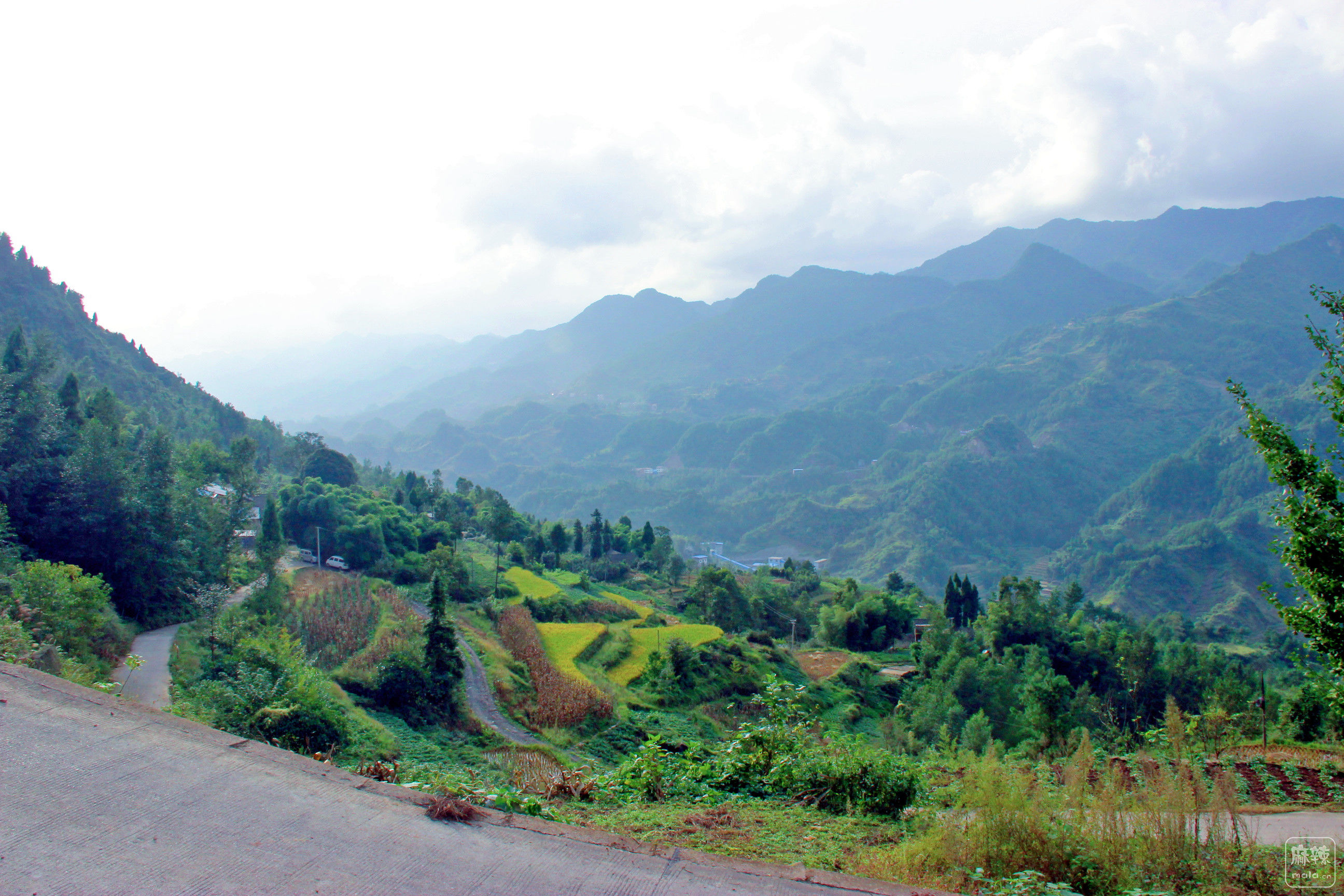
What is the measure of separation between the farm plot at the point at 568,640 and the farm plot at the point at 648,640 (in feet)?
5.43

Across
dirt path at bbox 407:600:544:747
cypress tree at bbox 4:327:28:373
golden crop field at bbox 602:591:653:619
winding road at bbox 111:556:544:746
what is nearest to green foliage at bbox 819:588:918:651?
golden crop field at bbox 602:591:653:619

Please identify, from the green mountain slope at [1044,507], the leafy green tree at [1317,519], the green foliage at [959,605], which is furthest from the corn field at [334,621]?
the green mountain slope at [1044,507]

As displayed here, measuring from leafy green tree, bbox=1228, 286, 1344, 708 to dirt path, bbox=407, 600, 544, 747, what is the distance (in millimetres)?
15616

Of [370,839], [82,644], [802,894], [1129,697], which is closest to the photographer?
[802,894]

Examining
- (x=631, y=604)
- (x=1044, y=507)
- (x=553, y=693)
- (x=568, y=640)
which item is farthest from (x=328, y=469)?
(x=1044, y=507)

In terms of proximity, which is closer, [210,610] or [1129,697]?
[210,610]

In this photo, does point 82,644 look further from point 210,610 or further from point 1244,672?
point 1244,672

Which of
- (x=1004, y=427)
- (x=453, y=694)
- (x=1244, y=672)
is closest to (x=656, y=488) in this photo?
(x=1004, y=427)

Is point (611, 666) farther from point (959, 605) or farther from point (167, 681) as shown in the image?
point (959, 605)

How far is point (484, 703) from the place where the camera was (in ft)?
68.0

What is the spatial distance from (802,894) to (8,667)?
27.6ft

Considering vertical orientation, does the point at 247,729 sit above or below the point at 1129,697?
above

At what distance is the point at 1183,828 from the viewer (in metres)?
5.66

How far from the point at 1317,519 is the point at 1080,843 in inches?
160
